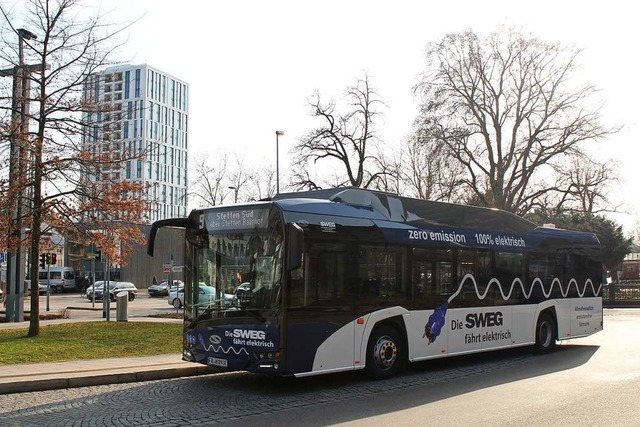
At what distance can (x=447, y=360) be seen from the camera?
13.8 metres

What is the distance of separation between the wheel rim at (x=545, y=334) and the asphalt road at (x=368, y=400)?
199cm

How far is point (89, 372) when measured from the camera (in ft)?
36.5

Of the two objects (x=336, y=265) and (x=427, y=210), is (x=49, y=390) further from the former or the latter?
(x=427, y=210)

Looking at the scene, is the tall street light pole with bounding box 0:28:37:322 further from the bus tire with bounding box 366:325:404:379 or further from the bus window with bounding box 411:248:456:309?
the bus window with bounding box 411:248:456:309

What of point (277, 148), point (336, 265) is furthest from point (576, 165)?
point (336, 265)

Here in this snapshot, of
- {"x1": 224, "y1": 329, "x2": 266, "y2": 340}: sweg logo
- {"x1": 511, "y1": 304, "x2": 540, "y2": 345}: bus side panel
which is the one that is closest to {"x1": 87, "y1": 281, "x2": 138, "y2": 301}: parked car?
{"x1": 511, "y1": 304, "x2": 540, "y2": 345}: bus side panel

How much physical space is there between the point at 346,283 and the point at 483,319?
13.6 ft

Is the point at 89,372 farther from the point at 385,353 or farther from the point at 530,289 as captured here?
the point at 530,289

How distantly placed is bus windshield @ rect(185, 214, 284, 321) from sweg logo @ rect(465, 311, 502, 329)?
16.1 feet

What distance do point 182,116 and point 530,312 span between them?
11683 centimetres

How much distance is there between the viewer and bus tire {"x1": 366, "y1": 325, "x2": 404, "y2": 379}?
1065cm

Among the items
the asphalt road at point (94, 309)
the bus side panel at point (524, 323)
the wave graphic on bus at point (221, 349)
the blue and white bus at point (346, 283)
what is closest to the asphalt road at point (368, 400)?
the blue and white bus at point (346, 283)

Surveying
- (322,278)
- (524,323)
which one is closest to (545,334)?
(524,323)

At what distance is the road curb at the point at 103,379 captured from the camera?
9965 millimetres
